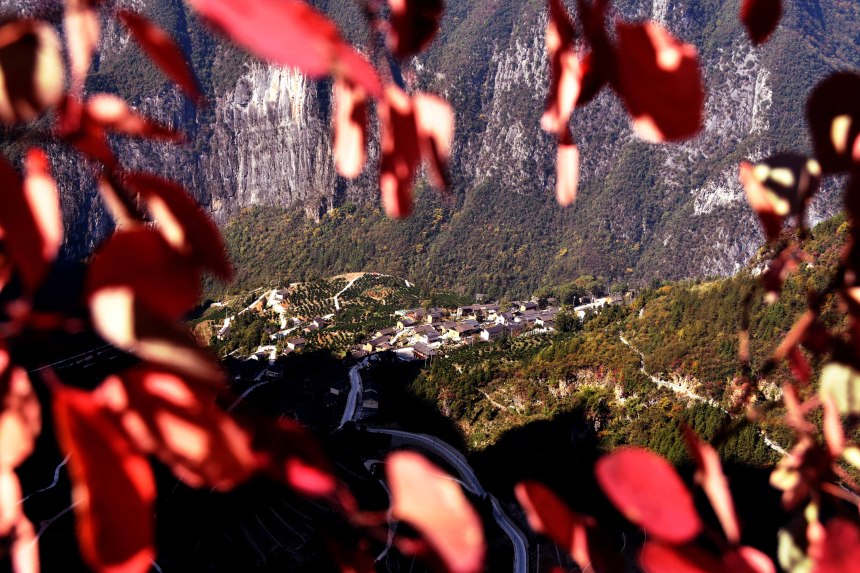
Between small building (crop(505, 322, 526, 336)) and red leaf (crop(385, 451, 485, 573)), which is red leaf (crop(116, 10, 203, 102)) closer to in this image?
red leaf (crop(385, 451, 485, 573))

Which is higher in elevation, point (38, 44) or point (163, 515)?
point (38, 44)

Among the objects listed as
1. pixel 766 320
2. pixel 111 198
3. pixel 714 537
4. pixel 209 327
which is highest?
pixel 111 198

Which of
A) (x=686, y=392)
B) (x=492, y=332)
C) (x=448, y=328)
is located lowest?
(x=448, y=328)

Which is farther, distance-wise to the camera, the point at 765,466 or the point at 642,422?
the point at 642,422

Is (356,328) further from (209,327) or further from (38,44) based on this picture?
(38,44)

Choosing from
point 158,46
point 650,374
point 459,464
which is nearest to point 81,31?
point 158,46

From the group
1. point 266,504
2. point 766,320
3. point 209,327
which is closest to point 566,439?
point 766,320

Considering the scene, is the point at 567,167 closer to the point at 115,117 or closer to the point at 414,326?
the point at 115,117

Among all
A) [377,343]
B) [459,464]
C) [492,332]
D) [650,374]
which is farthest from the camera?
[377,343]
